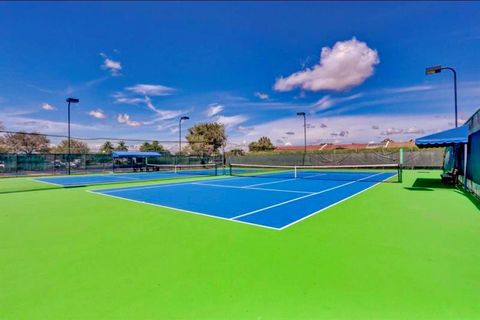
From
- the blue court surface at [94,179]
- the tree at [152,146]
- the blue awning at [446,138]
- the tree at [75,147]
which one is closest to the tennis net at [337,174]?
the blue awning at [446,138]

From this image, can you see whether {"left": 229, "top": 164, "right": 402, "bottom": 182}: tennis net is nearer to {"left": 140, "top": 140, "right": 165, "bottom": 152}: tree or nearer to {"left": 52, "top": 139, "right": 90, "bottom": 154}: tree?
{"left": 140, "top": 140, "right": 165, "bottom": 152}: tree

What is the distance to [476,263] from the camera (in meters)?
3.52

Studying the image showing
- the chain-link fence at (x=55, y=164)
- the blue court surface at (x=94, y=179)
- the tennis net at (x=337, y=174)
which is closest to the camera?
Result: the blue court surface at (x=94, y=179)

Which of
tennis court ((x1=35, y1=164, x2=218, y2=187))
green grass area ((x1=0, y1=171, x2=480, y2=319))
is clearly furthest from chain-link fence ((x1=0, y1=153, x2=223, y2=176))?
green grass area ((x1=0, y1=171, x2=480, y2=319))

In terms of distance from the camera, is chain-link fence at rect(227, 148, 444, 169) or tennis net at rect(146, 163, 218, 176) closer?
tennis net at rect(146, 163, 218, 176)

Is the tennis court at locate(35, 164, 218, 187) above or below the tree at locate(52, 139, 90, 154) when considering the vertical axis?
below

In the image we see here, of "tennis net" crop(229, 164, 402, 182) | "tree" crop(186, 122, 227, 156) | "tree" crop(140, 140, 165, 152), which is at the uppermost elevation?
"tree" crop(186, 122, 227, 156)

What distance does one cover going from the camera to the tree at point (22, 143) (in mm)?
40000

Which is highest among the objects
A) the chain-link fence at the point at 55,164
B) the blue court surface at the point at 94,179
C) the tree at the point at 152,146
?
the tree at the point at 152,146

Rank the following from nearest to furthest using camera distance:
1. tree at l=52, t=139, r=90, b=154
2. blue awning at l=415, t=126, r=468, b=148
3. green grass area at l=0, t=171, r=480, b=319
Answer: green grass area at l=0, t=171, r=480, b=319 < blue awning at l=415, t=126, r=468, b=148 < tree at l=52, t=139, r=90, b=154

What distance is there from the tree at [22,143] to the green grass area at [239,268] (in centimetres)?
4199

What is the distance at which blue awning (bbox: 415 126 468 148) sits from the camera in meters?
10.6

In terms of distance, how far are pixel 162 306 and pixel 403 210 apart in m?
6.65

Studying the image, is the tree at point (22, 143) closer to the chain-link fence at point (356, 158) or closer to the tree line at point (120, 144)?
the tree line at point (120, 144)
